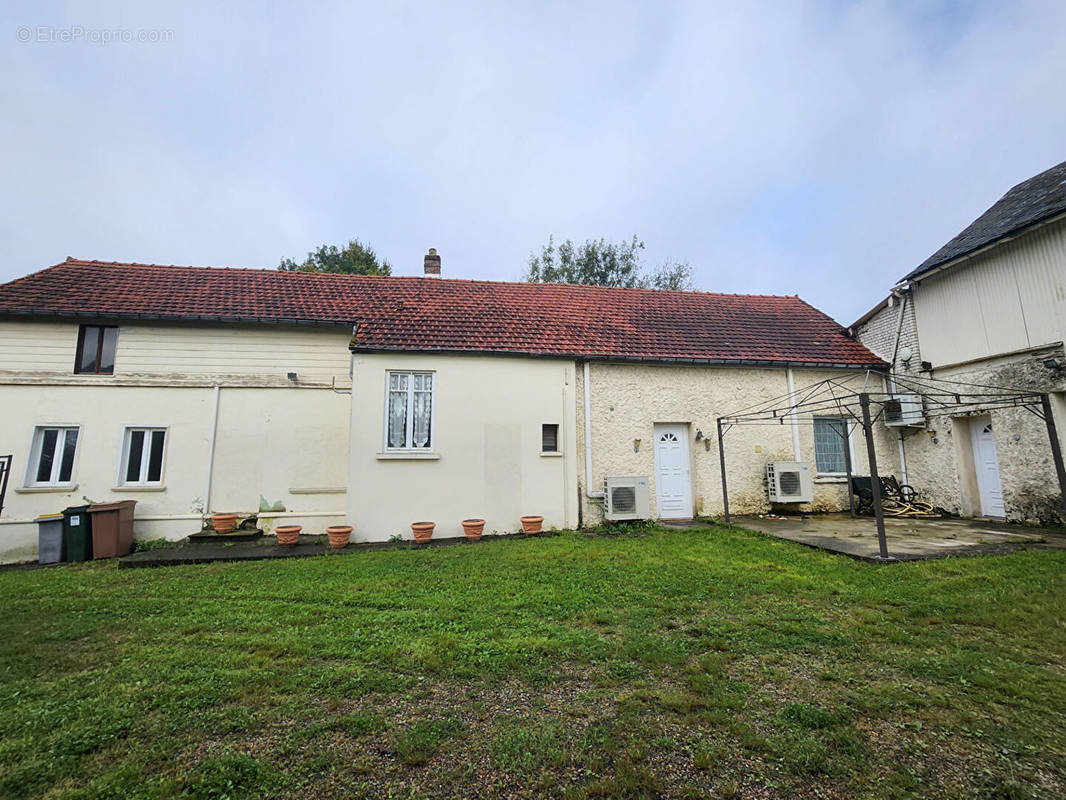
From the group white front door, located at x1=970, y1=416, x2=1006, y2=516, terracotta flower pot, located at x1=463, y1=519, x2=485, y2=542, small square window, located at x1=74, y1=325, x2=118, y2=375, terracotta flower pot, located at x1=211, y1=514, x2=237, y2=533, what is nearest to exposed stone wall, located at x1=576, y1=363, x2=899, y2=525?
white front door, located at x1=970, y1=416, x2=1006, y2=516

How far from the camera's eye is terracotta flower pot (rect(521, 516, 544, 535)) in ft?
31.2

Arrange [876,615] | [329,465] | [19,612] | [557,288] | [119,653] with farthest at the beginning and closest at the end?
[557,288] < [329,465] < [19,612] < [876,615] < [119,653]

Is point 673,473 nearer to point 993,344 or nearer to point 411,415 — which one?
point 411,415

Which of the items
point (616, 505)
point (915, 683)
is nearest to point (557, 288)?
point (616, 505)

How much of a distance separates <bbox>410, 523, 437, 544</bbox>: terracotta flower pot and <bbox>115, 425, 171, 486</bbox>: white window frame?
5930 millimetres

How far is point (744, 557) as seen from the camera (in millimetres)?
7102

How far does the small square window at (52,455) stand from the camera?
31.4 ft

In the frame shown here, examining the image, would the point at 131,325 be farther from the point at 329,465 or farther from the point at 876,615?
the point at 876,615

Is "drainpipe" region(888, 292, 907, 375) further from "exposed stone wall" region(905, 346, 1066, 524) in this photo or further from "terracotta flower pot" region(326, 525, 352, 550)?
"terracotta flower pot" region(326, 525, 352, 550)

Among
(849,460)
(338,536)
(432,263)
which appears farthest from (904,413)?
(432,263)

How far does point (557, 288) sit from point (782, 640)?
11425 millimetres

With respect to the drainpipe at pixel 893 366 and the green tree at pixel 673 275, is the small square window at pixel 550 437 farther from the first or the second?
the green tree at pixel 673 275

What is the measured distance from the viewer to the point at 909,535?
27.4 feet

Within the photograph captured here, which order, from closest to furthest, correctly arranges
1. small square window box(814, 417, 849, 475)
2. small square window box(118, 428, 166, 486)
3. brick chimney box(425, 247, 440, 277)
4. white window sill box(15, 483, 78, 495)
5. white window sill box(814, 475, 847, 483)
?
white window sill box(15, 483, 78, 495) → small square window box(118, 428, 166, 486) → white window sill box(814, 475, 847, 483) → small square window box(814, 417, 849, 475) → brick chimney box(425, 247, 440, 277)
